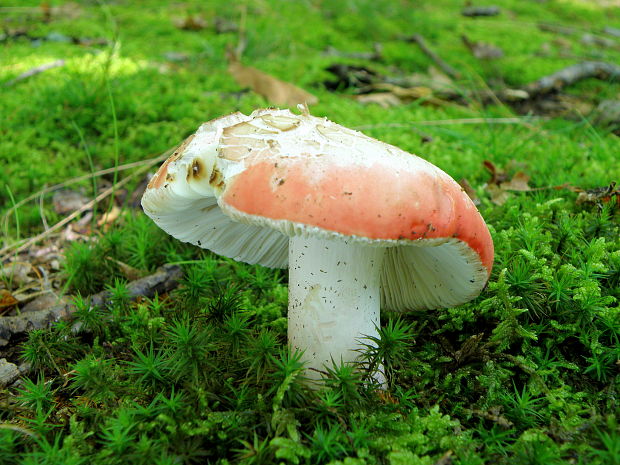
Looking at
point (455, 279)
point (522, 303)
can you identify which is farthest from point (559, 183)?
point (455, 279)

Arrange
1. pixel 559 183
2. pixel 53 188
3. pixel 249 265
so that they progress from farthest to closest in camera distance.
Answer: pixel 53 188, pixel 559 183, pixel 249 265

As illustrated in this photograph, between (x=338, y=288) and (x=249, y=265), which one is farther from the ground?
(x=338, y=288)

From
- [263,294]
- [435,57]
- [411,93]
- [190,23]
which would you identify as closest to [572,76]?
[435,57]

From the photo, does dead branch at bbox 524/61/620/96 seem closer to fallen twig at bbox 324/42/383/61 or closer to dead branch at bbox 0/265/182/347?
fallen twig at bbox 324/42/383/61

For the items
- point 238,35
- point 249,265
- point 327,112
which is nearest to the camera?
point 249,265

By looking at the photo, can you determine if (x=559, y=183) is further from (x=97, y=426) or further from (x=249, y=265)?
(x=97, y=426)

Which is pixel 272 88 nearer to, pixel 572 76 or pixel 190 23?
pixel 190 23

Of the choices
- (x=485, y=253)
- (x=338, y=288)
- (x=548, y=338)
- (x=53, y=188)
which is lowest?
(x=53, y=188)

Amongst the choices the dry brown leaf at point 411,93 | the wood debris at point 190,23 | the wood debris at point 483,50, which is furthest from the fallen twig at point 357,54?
the wood debris at point 190,23
